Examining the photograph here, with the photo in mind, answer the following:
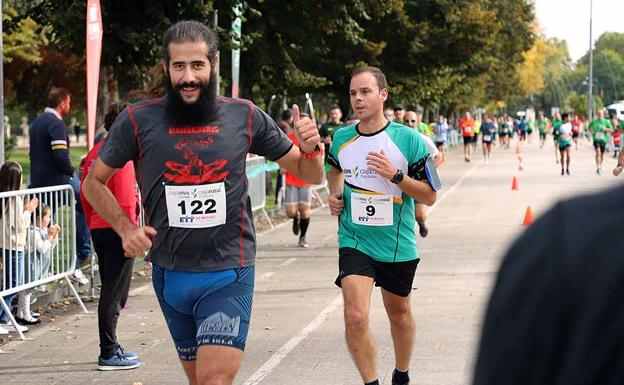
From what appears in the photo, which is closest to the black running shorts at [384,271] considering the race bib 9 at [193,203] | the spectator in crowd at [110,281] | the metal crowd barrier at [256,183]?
the race bib 9 at [193,203]

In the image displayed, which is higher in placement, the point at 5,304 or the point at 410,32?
the point at 410,32

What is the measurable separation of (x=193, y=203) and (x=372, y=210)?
81.5 inches

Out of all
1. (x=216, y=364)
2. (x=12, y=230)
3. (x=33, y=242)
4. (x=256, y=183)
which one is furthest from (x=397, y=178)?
(x=256, y=183)

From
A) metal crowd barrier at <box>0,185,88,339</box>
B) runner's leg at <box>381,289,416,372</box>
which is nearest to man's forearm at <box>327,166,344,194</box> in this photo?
runner's leg at <box>381,289,416,372</box>

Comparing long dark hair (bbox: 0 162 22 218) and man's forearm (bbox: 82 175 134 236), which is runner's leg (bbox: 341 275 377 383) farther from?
long dark hair (bbox: 0 162 22 218)

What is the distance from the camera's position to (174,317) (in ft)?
16.3

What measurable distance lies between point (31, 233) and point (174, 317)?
516 centimetres

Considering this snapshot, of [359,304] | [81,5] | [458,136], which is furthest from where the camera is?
[458,136]

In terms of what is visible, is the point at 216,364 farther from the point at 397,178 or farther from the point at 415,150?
the point at 415,150

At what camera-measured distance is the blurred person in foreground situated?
1.14 metres

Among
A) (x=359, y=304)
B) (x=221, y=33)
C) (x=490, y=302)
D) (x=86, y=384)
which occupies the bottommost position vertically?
(x=86, y=384)

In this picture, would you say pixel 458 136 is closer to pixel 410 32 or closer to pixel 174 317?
pixel 410 32

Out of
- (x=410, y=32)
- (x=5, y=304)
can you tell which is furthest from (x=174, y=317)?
(x=410, y=32)

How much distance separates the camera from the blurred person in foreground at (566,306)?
3.75 feet
